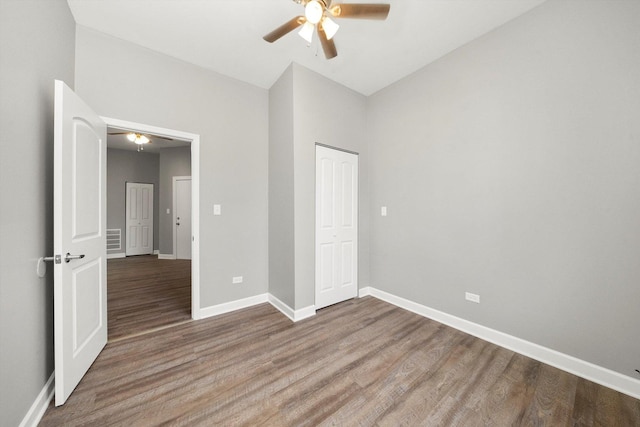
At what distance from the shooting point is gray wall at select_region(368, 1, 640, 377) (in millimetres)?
1570

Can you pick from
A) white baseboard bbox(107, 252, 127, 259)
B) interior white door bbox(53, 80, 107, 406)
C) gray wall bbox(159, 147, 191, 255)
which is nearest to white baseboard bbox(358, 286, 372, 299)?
interior white door bbox(53, 80, 107, 406)

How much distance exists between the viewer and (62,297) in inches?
54.9

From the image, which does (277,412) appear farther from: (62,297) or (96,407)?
(62,297)

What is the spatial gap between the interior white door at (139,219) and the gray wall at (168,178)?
844 millimetres

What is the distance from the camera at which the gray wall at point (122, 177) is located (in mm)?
6051

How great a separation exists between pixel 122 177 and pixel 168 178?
143 centimetres

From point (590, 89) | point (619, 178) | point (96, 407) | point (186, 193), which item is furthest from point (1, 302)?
point (186, 193)

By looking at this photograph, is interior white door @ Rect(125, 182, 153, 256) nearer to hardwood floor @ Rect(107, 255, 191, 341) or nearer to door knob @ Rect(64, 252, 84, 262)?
hardwood floor @ Rect(107, 255, 191, 341)

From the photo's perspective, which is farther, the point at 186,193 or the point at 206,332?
the point at 186,193

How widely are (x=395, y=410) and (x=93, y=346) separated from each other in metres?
2.38

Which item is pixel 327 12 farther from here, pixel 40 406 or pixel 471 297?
pixel 40 406

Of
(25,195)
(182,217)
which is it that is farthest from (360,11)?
(182,217)

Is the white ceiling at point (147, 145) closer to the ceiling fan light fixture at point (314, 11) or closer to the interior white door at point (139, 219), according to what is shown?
the interior white door at point (139, 219)

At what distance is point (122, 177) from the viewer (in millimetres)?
6188
